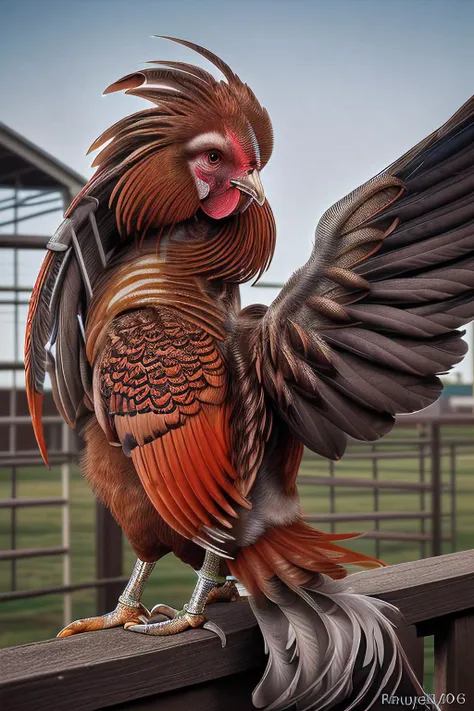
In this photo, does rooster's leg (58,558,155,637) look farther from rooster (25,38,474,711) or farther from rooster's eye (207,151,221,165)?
rooster's eye (207,151,221,165)

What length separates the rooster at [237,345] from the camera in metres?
0.75

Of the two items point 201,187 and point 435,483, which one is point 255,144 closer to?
point 201,187

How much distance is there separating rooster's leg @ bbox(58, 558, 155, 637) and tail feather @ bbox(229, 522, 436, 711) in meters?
0.11

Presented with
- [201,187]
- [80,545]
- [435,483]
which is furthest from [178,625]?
[80,545]

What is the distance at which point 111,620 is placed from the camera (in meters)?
0.80

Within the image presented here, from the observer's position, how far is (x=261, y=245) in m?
0.82

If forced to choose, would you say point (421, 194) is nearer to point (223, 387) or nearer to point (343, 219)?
point (343, 219)

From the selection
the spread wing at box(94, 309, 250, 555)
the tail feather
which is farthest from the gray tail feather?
the spread wing at box(94, 309, 250, 555)

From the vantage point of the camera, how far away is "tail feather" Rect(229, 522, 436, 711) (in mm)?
761

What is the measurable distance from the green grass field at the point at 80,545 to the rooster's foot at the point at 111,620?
146 cm

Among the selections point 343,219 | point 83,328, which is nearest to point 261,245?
point 343,219

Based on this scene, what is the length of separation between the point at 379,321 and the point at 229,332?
16cm

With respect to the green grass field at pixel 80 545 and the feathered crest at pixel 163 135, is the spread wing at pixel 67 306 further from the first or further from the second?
the green grass field at pixel 80 545

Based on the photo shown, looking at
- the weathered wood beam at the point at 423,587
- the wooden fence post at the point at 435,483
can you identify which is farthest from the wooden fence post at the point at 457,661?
the wooden fence post at the point at 435,483
